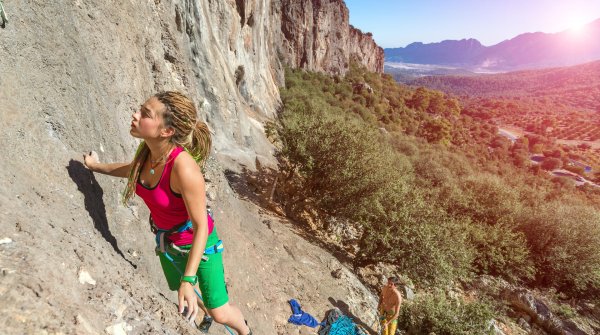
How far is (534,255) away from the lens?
20969mm

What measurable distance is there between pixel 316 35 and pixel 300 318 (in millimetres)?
65755

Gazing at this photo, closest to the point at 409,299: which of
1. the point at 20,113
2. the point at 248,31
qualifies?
the point at 20,113

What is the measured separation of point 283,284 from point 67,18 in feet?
25.5

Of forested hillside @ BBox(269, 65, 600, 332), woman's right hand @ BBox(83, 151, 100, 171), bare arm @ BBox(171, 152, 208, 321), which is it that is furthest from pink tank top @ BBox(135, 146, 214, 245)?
forested hillside @ BBox(269, 65, 600, 332)

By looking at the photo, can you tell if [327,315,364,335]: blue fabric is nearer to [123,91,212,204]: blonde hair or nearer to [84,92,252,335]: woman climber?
[84,92,252,335]: woman climber

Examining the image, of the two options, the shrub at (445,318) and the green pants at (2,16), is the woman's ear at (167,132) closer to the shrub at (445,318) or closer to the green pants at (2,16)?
the green pants at (2,16)

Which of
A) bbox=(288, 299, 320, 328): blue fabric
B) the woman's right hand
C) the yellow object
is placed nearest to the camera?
the woman's right hand

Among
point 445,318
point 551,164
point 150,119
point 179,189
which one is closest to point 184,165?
point 179,189

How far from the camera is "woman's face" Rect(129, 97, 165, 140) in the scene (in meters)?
2.77

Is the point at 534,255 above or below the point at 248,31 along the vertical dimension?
below

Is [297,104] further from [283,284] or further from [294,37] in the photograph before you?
[283,284]

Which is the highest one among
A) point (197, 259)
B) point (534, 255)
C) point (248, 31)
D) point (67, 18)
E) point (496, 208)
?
point (248, 31)

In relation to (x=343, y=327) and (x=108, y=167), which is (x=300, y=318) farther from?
(x=108, y=167)

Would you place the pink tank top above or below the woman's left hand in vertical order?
above
